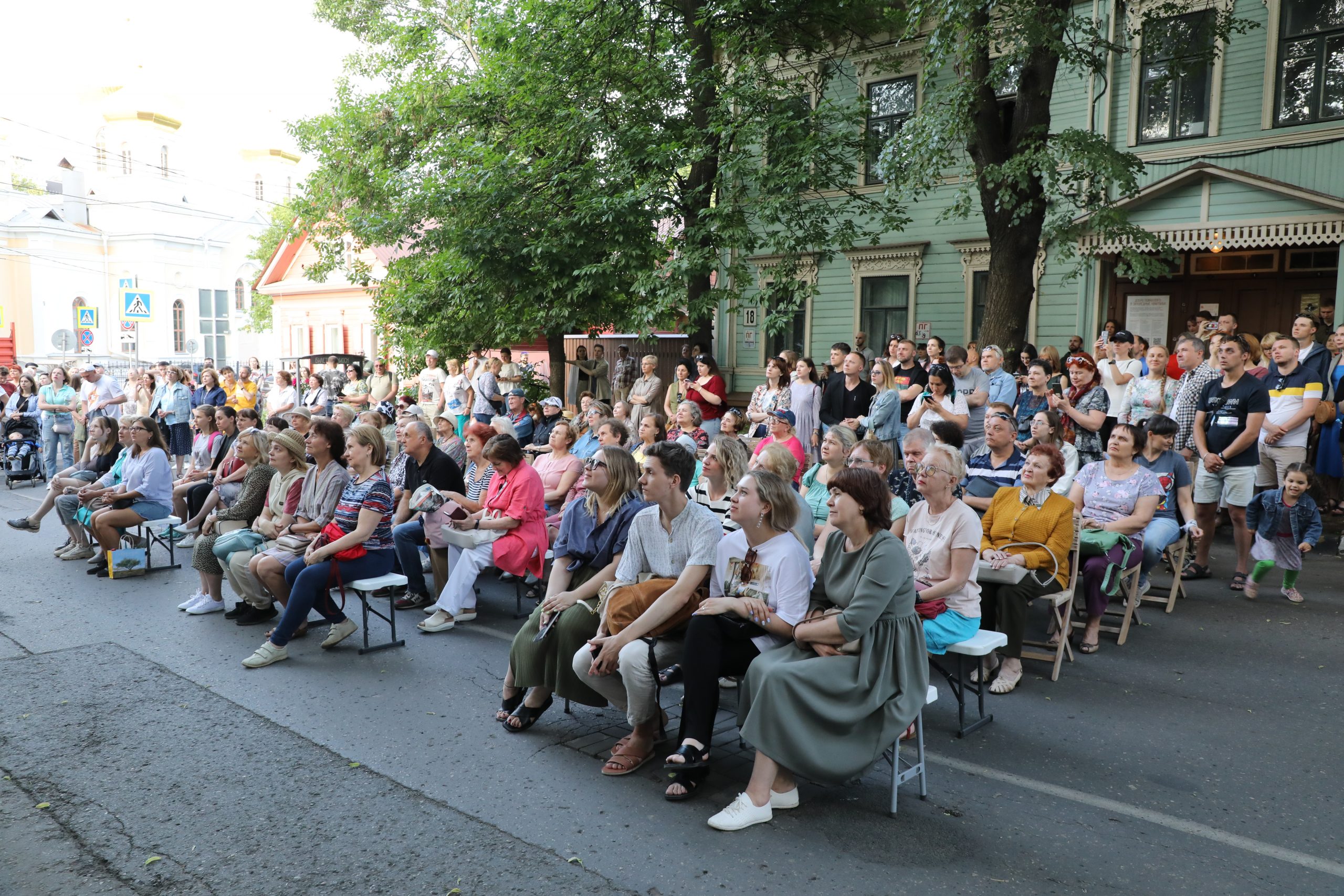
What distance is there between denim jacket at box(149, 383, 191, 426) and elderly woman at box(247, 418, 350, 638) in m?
10.8

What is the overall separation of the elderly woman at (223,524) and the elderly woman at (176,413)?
9.68 metres

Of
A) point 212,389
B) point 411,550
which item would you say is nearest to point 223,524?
point 411,550

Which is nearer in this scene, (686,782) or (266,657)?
(686,782)

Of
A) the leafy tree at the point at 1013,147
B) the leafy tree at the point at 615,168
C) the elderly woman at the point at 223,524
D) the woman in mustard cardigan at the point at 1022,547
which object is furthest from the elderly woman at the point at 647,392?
the woman in mustard cardigan at the point at 1022,547

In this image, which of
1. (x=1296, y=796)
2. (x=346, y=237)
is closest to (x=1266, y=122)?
(x=1296, y=796)

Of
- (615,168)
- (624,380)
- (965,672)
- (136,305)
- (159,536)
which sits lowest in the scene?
(159,536)

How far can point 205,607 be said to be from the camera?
7.86 m

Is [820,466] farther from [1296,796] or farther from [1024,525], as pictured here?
[1296,796]

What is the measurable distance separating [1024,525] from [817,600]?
2294 mm

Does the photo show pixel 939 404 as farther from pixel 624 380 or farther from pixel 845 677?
pixel 624 380

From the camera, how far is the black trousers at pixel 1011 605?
18.8 ft

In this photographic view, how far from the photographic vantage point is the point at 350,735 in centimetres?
514

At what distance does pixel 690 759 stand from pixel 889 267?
629 inches

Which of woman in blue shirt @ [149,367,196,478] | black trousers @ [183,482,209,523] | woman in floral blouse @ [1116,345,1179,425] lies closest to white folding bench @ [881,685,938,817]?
woman in floral blouse @ [1116,345,1179,425]
